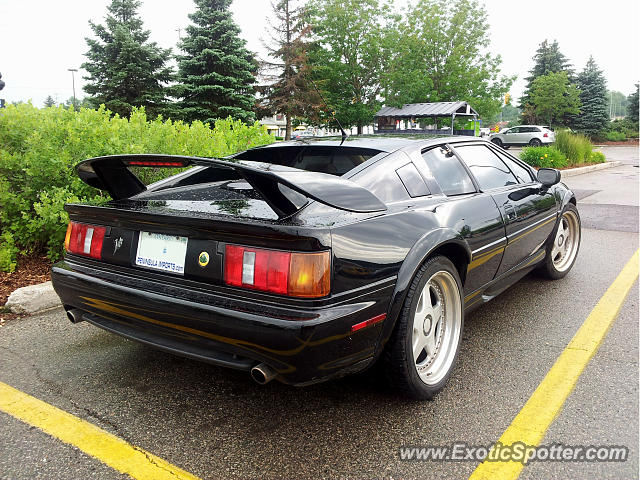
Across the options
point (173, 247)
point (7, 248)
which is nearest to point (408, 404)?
point (173, 247)

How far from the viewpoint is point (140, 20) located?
929 inches

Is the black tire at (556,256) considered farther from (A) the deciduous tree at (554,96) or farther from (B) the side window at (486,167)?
(A) the deciduous tree at (554,96)

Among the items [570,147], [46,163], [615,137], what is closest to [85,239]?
[46,163]

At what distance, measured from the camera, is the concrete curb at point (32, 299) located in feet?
12.0

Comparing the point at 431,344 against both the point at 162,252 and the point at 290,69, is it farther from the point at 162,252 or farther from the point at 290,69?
the point at 290,69

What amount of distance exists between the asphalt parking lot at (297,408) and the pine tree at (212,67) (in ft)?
61.8

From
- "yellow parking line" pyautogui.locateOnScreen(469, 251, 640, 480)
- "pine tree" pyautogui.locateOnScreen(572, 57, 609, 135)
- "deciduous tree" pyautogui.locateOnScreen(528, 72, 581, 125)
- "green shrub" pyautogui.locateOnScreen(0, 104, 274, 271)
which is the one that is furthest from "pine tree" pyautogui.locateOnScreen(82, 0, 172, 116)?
"pine tree" pyautogui.locateOnScreen(572, 57, 609, 135)

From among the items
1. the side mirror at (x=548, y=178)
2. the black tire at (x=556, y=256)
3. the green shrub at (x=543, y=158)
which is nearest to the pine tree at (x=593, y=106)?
the green shrub at (x=543, y=158)

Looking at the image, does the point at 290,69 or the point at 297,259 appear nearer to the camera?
the point at 297,259

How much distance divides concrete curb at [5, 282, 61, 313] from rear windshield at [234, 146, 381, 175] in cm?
192

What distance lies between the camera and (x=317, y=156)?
9.68 feet

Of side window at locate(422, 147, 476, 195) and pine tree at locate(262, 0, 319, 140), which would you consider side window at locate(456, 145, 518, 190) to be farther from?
pine tree at locate(262, 0, 319, 140)

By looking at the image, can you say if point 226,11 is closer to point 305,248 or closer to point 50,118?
point 50,118

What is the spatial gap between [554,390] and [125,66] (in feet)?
76.4
